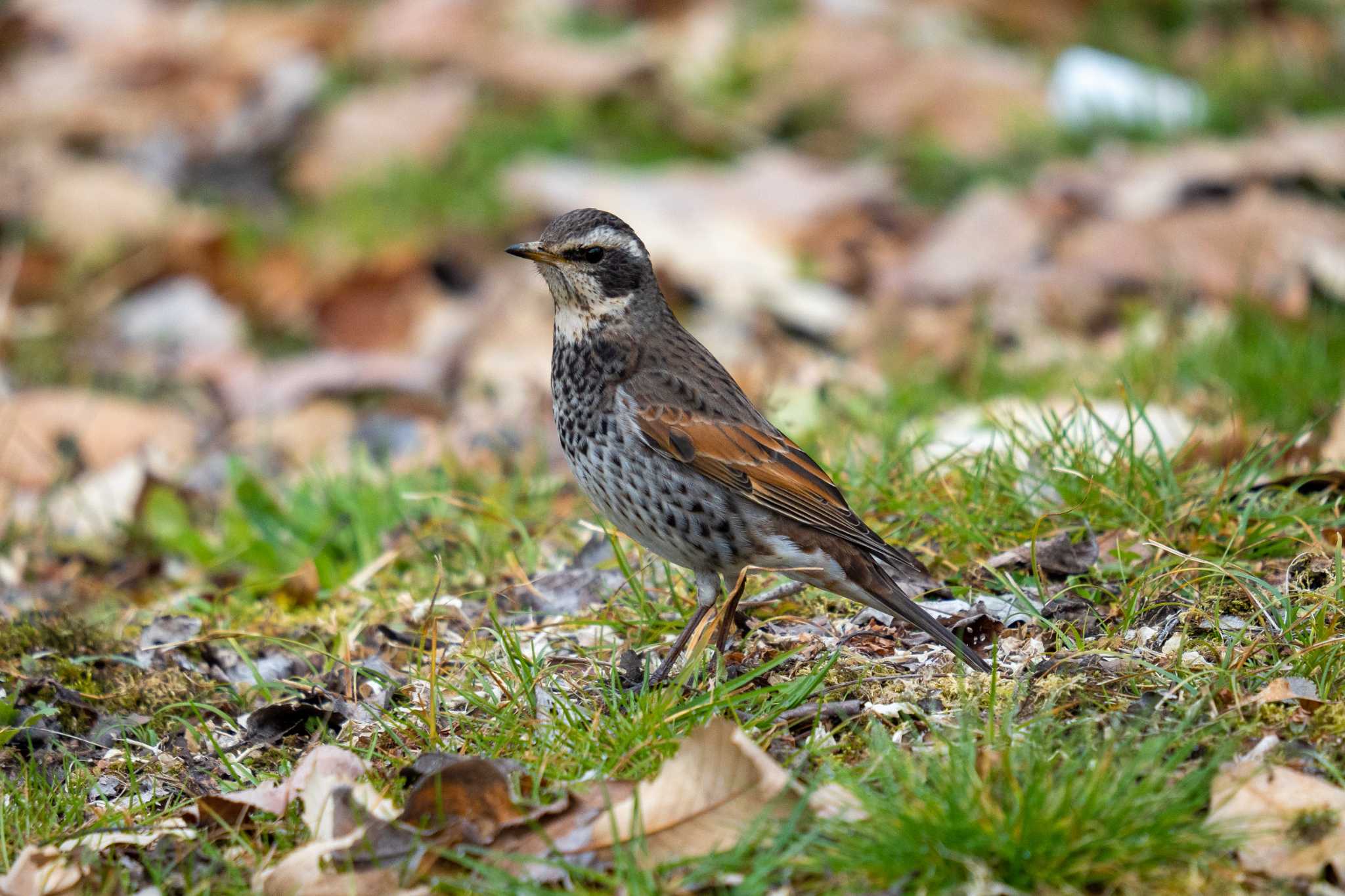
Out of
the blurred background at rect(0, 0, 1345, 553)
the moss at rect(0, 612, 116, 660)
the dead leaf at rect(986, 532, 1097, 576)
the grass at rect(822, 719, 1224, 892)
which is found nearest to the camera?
the grass at rect(822, 719, 1224, 892)

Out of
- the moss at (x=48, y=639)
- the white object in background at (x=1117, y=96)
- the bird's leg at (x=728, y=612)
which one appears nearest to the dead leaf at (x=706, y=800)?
the bird's leg at (x=728, y=612)

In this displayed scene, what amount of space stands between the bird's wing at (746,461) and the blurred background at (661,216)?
1.25 m

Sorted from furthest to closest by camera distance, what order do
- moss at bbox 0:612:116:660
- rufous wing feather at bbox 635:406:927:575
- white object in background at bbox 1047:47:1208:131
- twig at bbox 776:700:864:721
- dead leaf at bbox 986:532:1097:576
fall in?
white object in background at bbox 1047:47:1208:131 < moss at bbox 0:612:116:660 < dead leaf at bbox 986:532:1097:576 < rufous wing feather at bbox 635:406:927:575 < twig at bbox 776:700:864:721

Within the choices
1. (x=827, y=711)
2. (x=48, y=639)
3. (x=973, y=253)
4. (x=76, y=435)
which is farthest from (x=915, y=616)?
(x=973, y=253)

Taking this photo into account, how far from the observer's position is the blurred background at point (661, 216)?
25.1 feet

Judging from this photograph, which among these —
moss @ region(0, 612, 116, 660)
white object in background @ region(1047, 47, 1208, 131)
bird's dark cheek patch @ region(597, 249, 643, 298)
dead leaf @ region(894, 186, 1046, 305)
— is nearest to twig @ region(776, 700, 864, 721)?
bird's dark cheek patch @ region(597, 249, 643, 298)

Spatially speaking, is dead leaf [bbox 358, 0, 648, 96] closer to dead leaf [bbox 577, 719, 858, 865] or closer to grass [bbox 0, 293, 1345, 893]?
grass [bbox 0, 293, 1345, 893]

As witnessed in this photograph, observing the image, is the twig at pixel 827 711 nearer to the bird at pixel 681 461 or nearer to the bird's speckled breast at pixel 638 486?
the bird at pixel 681 461

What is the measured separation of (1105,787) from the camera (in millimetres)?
3244

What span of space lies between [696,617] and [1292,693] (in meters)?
1.65

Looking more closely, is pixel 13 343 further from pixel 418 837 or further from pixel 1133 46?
pixel 1133 46

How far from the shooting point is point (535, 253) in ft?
16.6

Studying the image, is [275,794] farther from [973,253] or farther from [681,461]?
[973,253]

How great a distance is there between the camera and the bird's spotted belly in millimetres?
4680
